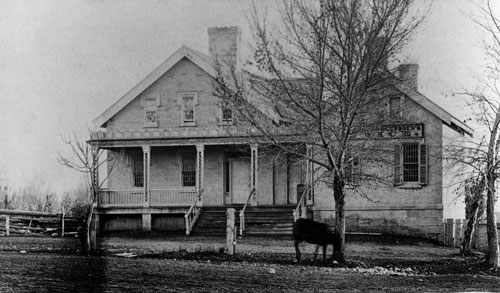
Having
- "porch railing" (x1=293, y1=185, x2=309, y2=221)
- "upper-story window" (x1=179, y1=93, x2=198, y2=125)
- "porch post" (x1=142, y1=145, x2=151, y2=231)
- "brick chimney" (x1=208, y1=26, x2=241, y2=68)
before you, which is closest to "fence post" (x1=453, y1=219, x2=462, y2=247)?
"porch railing" (x1=293, y1=185, x2=309, y2=221)

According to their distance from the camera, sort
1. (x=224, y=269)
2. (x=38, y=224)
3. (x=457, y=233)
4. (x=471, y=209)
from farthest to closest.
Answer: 1. (x=38, y=224)
2. (x=457, y=233)
3. (x=471, y=209)
4. (x=224, y=269)

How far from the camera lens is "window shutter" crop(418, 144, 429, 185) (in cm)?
2030

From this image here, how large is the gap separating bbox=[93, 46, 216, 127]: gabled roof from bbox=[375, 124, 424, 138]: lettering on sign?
641 cm

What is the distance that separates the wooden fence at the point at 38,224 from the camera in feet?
63.1

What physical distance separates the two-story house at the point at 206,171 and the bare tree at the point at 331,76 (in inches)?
216

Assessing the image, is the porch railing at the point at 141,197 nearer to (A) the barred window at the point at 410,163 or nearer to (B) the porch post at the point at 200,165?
(B) the porch post at the point at 200,165

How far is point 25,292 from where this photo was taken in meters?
A: 9.54

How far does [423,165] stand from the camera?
20391 mm

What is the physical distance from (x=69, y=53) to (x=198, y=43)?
6.06 metres

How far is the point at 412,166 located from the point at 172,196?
7.54m

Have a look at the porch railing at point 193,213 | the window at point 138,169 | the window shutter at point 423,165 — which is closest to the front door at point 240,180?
the porch railing at point 193,213

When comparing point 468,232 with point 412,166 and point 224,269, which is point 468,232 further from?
point 224,269

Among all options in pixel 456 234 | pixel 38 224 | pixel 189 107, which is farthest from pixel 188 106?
pixel 456 234

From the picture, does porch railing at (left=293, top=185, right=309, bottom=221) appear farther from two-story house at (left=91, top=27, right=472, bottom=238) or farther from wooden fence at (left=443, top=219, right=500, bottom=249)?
wooden fence at (left=443, top=219, right=500, bottom=249)
